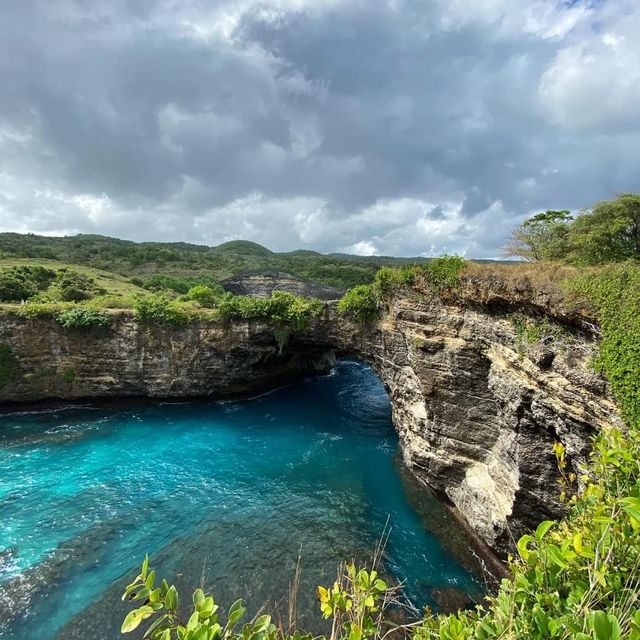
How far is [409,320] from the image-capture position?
18453 millimetres

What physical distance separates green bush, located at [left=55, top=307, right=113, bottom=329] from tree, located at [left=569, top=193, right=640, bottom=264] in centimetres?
3110

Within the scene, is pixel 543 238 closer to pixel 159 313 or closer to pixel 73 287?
pixel 159 313

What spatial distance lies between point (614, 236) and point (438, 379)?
42.8 feet

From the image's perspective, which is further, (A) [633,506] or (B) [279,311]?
(B) [279,311]

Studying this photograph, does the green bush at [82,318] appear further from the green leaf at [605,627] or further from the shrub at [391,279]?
the green leaf at [605,627]

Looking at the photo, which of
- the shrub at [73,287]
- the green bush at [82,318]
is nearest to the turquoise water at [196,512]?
the green bush at [82,318]

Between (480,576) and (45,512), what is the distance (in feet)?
58.5

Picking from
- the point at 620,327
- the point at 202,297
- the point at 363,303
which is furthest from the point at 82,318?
the point at 620,327

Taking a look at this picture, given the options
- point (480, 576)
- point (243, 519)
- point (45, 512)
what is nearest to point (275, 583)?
point (243, 519)

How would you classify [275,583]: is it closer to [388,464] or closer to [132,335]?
[388,464]

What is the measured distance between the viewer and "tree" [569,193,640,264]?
19047mm

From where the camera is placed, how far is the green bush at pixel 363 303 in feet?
76.2

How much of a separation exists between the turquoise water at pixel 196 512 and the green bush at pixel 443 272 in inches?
397

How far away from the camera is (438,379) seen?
16.3 metres
